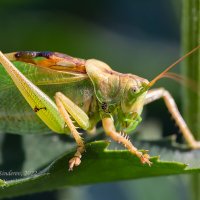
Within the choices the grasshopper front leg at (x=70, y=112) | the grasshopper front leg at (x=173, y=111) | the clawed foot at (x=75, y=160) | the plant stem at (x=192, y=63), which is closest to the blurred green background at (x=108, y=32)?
the grasshopper front leg at (x=173, y=111)

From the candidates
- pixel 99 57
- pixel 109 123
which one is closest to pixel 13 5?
pixel 99 57

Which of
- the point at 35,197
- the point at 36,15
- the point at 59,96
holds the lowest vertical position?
the point at 35,197

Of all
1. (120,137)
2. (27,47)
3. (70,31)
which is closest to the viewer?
(120,137)

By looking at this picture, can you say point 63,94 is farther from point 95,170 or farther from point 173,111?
point 95,170

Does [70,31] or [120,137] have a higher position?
[70,31]

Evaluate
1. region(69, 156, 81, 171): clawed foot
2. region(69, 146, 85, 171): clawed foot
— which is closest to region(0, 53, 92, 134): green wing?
region(69, 146, 85, 171): clawed foot

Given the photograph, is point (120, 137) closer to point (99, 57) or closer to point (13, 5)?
point (99, 57)

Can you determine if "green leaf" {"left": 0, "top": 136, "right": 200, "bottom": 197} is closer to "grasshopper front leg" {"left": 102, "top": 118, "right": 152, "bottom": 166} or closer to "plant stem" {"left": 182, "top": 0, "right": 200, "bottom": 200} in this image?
"grasshopper front leg" {"left": 102, "top": 118, "right": 152, "bottom": 166}
